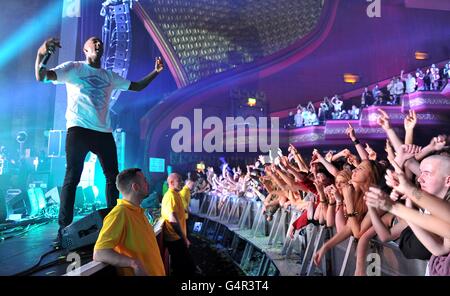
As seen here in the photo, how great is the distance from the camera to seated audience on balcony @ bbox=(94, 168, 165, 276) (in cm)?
114

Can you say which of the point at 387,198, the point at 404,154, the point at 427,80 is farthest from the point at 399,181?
the point at 427,80

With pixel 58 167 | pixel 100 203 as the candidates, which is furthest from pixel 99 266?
pixel 100 203

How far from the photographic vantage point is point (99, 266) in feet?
3.57

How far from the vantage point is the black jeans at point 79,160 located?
1626 millimetres

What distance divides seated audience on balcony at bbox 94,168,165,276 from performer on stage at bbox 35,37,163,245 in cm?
40

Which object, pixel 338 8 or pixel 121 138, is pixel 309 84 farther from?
pixel 121 138

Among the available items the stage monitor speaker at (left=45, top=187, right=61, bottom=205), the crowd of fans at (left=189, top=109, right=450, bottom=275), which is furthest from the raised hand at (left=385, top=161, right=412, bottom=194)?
the stage monitor speaker at (left=45, top=187, right=61, bottom=205)

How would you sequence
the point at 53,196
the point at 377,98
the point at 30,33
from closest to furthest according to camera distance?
1. the point at 53,196
2. the point at 30,33
3. the point at 377,98

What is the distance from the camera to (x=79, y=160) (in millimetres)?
1683

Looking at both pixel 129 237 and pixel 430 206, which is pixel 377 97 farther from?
pixel 129 237

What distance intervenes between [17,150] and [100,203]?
204 centimetres

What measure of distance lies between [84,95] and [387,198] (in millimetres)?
1432

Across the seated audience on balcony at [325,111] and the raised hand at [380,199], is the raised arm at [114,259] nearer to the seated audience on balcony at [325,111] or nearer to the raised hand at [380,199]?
the raised hand at [380,199]

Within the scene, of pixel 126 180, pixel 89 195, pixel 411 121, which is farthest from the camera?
pixel 89 195
